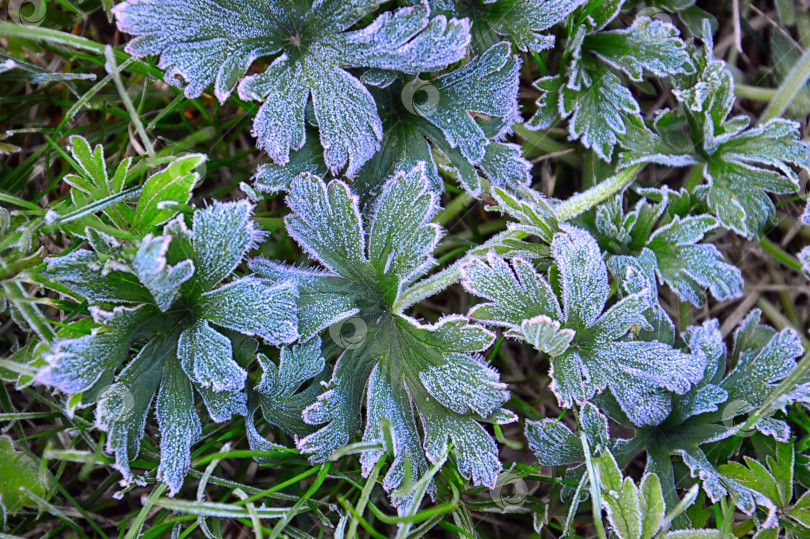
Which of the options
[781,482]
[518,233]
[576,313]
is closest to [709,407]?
[781,482]

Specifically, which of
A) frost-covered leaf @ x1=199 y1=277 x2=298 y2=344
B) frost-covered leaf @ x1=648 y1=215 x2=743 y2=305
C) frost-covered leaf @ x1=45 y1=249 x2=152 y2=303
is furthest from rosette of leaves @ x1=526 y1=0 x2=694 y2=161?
frost-covered leaf @ x1=45 y1=249 x2=152 y2=303

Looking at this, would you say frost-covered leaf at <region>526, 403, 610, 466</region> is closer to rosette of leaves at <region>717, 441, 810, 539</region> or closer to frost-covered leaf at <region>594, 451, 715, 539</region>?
frost-covered leaf at <region>594, 451, 715, 539</region>

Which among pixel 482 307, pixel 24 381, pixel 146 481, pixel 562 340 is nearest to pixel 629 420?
pixel 562 340

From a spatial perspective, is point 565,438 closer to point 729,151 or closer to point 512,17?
point 729,151

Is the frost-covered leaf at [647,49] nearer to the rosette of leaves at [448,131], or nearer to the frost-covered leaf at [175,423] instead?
the rosette of leaves at [448,131]

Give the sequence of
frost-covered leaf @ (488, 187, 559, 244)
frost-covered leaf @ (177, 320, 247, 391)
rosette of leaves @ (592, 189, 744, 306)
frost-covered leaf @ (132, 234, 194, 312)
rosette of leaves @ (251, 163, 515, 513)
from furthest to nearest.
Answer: rosette of leaves @ (592, 189, 744, 306) < frost-covered leaf @ (488, 187, 559, 244) < rosette of leaves @ (251, 163, 515, 513) < frost-covered leaf @ (177, 320, 247, 391) < frost-covered leaf @ (132, 234, 194, 312)

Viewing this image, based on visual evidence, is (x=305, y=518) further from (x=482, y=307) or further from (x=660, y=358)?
(x=660, y=358)
